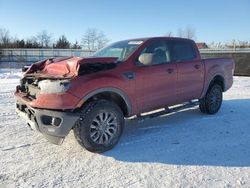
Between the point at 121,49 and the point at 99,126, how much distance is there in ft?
5.78

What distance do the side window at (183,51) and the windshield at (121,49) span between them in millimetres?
921

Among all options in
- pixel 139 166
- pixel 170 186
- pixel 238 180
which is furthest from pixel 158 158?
pixel 238 180

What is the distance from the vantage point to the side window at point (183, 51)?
623 centimetres

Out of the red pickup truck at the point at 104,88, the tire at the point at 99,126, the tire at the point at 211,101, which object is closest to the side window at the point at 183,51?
the red pickup truck at the point at 104,88

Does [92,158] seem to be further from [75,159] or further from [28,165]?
[28,165]

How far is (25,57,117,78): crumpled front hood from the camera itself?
4.51 m

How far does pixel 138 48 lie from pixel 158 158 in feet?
6.43

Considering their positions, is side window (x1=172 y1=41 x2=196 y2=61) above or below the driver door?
above

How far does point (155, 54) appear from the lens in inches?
223

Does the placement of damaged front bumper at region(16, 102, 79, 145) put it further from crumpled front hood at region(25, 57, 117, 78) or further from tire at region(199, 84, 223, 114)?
tire at region(199, 84, 223, 114)

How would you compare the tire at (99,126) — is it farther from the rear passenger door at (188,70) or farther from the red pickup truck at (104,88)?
the rear passenger door at (188,70)

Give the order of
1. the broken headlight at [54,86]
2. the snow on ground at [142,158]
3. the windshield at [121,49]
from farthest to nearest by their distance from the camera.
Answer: the windshield at [121,49] < the broken headlight at [54,86] < the snow on ground at [142,158]

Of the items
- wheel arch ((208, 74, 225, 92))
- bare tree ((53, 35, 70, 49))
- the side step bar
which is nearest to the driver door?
the side step bar

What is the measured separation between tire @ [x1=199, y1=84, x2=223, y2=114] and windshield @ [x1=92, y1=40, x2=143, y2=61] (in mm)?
2322
